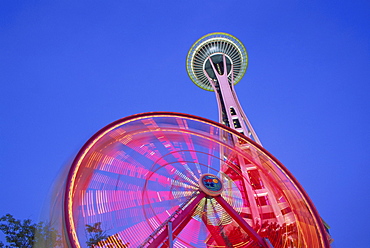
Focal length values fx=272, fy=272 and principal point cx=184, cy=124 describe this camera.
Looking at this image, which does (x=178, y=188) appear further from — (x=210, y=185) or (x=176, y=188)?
(x=210, y=185)

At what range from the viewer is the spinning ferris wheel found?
622cm

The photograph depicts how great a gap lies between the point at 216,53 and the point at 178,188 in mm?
29640

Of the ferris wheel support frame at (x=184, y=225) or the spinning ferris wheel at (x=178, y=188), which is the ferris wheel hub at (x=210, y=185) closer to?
the spinning ferris wheel at (x=178, y=188)

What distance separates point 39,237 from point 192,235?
16.8ft

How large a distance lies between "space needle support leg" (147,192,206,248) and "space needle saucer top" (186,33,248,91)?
28.4 metres

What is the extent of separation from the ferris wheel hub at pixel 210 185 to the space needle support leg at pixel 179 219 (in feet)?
0.56

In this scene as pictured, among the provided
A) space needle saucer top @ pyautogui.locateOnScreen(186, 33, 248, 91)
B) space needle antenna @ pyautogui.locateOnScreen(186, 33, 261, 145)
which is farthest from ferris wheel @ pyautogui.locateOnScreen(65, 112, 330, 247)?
space needle saucer top @ pyautogui.locateOnScreen(186, 33, 248, 91)

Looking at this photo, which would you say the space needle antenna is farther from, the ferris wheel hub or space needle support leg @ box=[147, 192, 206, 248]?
space needle support leg @ box=[147, 192, 206, 248]

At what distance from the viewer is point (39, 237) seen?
880 centimetres

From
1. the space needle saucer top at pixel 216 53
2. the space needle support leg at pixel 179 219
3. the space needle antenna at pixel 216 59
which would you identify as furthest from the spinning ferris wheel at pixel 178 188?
the space needle saucer top at pixel 216 53

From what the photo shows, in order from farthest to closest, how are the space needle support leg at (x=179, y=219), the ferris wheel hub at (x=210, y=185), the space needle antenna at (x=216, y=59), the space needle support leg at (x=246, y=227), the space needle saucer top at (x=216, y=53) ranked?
the space needle saucer top at (x=216, y=53) → the space needle antenna at (x=216, y=59) → the ferris wheel hub at (x=210, y=185) → the space needle support leg at (x=246, y=227) → the space needle support leg at (x=179, y=219)

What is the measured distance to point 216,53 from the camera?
115 feet

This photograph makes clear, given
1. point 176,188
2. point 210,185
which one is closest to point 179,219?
point 176,188

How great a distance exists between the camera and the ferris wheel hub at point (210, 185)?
296 inches
